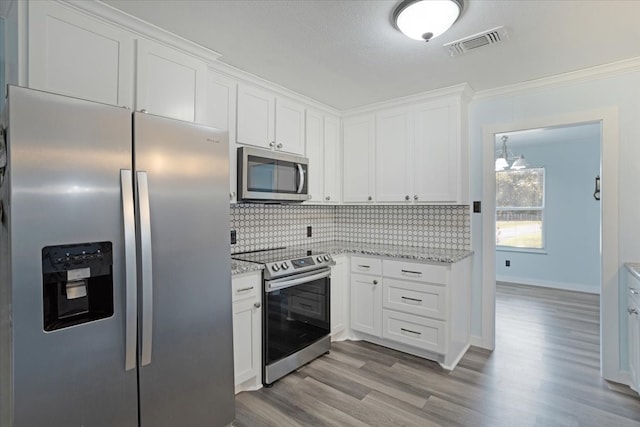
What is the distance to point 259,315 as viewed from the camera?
2326 mm

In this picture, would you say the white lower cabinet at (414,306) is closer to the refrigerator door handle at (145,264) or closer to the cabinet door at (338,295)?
the cabinet door at (338,295)

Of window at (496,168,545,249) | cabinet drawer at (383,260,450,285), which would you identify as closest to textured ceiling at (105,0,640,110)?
cabinet drawer at (383,260,450,285)

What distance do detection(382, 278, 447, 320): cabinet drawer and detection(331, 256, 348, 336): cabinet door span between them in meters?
0.42

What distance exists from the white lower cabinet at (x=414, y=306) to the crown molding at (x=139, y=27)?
221 cm

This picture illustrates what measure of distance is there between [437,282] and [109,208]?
7.86 ft

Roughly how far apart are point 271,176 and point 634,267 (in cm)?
281

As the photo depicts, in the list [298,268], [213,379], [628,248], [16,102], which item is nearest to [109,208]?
[16,102]

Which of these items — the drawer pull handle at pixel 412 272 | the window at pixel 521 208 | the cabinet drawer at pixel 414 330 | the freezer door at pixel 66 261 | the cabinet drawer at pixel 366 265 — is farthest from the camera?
the window at pixel 521 208

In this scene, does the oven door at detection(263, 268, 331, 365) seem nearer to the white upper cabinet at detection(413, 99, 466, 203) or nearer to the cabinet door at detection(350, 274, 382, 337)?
the cabinet door at detection(350, 274, 382, 337)

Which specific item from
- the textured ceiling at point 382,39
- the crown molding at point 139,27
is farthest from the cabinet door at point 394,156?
the crown molding at point 139,27

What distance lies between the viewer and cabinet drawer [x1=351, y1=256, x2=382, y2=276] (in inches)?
120

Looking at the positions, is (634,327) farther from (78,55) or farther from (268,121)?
(78,55)

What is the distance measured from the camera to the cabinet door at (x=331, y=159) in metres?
3.51

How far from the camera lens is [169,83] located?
2008 millimetres
